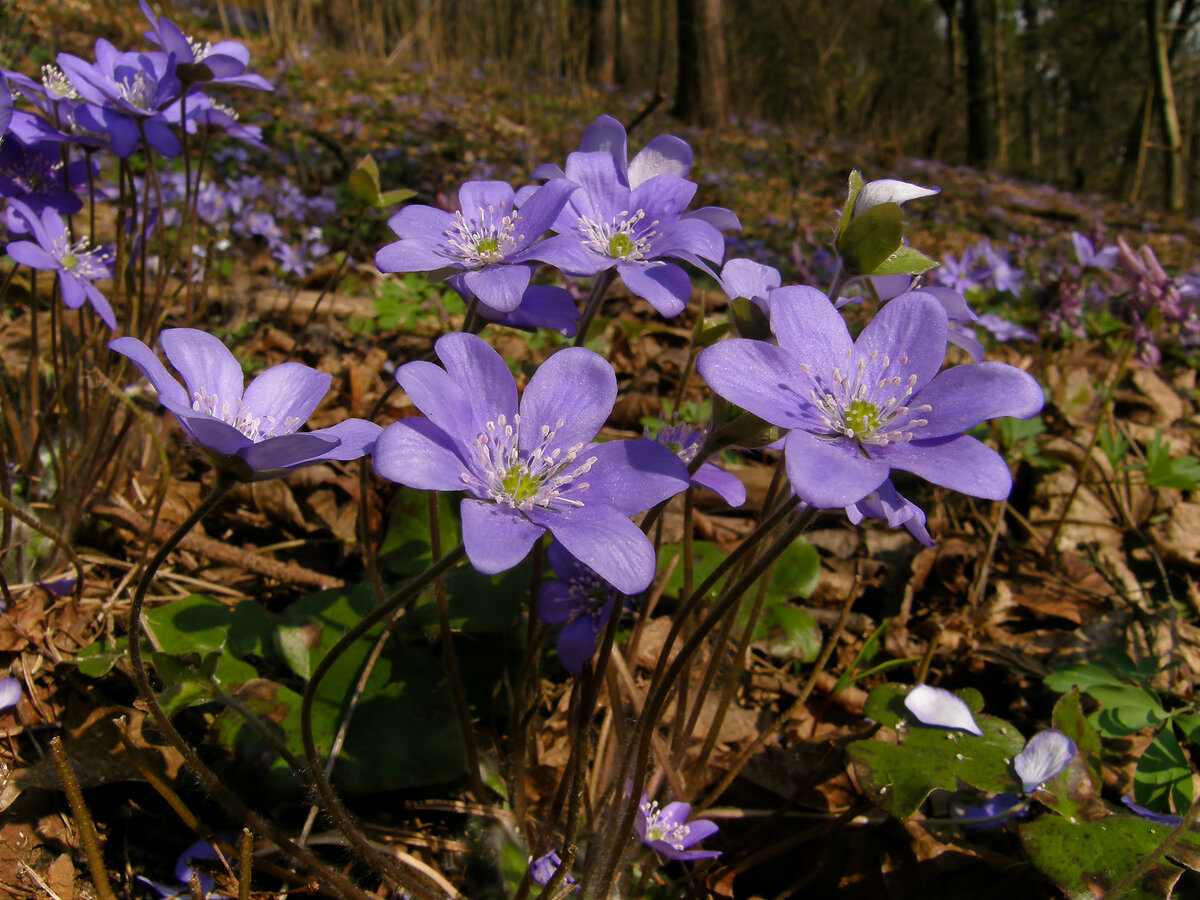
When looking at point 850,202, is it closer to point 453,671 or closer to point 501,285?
point 501,285

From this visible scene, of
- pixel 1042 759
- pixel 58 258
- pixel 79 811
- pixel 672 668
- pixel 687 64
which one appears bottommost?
pixel 1042 759

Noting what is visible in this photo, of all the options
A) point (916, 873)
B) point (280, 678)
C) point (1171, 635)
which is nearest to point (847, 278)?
point (916, 873)

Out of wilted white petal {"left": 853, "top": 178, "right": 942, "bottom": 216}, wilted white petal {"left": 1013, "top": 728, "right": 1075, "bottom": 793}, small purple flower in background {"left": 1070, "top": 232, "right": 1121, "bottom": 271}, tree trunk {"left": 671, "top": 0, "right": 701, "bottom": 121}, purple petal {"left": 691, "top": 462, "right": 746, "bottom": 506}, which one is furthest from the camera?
tree trunk {"left": 671, "top": 0, "right": 701, "bottom": 121}

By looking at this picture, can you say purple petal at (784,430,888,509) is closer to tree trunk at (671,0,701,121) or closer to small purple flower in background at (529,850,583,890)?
small purple flower in background at (529,850,583,890)

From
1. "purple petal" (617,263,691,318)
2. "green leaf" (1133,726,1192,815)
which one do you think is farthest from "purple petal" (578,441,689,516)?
"green leaf" (1133,726,1192,815)

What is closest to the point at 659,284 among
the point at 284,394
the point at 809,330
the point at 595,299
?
the point at 595,299

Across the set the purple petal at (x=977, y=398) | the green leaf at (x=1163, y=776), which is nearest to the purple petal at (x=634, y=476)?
the purple petal at (x=977, y=398)

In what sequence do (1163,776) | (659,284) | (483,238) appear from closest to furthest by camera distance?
(659,284) → (483,238) → (1163,776)
